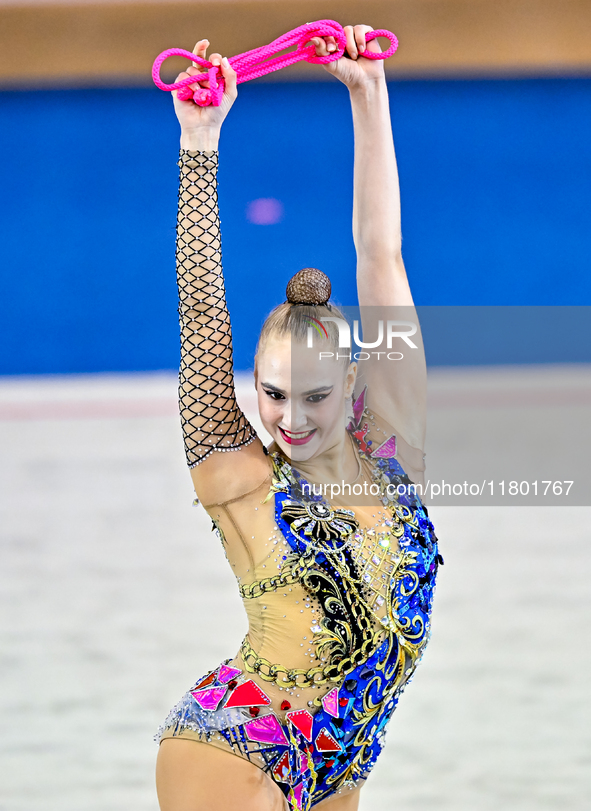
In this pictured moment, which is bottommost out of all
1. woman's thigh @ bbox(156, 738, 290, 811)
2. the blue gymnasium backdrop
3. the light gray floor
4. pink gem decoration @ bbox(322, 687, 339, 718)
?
the light gray floor

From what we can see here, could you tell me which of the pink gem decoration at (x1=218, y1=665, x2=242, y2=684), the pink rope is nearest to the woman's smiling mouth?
the pink gem decoration at (x1=218, y1=665, x2=242, y2=684)

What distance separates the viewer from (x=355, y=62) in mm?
1297

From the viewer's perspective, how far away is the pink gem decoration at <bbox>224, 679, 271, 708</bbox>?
1180mm

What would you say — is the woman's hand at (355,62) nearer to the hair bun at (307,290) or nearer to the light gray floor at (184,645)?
the hair bun at (307,290)

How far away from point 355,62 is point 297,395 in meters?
0.50

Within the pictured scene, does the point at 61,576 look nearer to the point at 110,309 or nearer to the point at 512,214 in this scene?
the point at 110,309

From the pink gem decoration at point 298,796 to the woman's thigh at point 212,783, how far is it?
0.02 m

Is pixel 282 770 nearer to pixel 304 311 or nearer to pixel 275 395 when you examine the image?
pixel 275 395

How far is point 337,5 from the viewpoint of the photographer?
17.9ft

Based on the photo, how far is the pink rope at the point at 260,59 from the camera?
1134 mm

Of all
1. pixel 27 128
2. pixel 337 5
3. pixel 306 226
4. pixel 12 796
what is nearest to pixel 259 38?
pixel 337 5

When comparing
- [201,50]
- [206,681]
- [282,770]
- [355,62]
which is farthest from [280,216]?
[282,770]

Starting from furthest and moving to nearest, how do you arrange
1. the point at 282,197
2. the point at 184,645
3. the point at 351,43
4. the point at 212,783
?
the point at 282,197, the point at 184,645, the point at 351,43, the point at 212,783

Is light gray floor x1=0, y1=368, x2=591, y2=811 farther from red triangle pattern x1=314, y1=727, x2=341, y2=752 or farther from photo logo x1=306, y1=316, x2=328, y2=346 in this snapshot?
photo logo x1=306, y1=316, x2=328, y2=346
